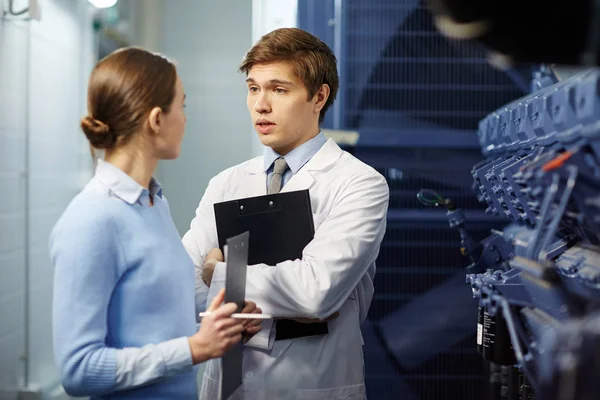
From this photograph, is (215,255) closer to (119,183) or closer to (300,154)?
(300,154)

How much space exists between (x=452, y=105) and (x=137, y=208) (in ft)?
8.36

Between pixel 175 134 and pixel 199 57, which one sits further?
pixel 199 57

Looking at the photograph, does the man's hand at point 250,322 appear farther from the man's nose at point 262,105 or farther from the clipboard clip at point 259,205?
the man's nose at point 262,105

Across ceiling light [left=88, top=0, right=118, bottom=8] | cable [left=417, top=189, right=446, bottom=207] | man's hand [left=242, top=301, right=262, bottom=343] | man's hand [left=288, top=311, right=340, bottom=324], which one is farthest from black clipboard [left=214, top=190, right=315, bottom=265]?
ceiling light [left=88, top=0, right=118, bottom=8]

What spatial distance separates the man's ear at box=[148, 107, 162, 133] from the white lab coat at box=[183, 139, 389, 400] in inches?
20.9

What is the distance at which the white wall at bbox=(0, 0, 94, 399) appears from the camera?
3531 millimetres

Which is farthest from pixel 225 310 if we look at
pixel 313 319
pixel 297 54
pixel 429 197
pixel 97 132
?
pixel 429 197

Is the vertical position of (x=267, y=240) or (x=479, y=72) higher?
(x=479, y=72)

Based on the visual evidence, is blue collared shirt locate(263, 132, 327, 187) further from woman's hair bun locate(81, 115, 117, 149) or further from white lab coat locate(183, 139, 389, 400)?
woman's hair bun locate(81, 115, 117, 149)

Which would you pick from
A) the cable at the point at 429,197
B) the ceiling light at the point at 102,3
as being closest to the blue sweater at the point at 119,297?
the cable at the point at 429,197

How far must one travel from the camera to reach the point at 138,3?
4227 millimetres

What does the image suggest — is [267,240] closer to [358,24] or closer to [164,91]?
[164,91]

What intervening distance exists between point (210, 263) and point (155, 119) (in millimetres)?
597

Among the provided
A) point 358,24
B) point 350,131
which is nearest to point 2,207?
point 350,131
